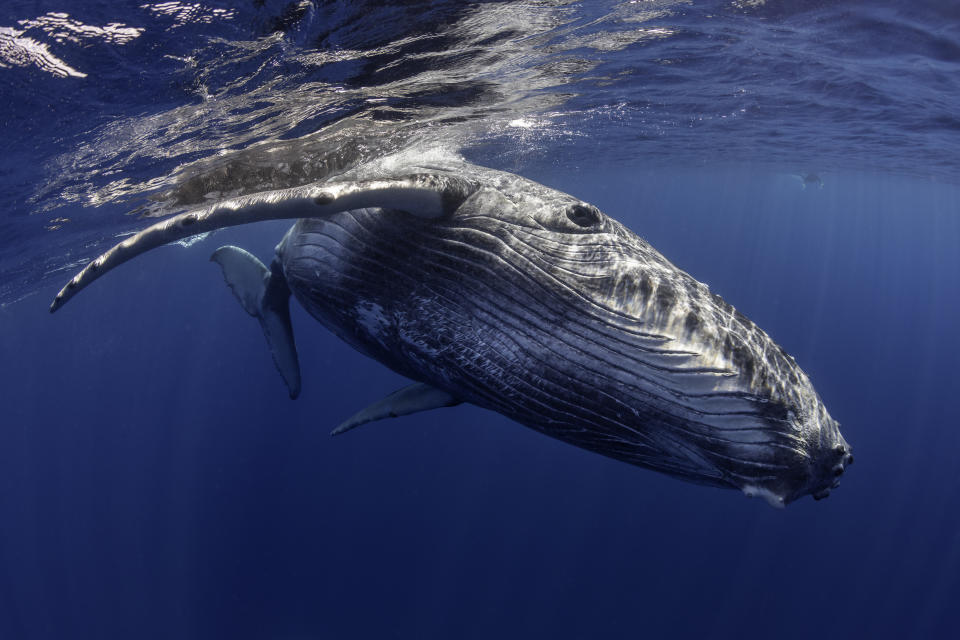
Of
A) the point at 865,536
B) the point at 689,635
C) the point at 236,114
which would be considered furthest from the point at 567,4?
the point at 865,536

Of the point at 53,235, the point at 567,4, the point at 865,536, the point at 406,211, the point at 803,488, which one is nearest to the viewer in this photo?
the point at 803,488

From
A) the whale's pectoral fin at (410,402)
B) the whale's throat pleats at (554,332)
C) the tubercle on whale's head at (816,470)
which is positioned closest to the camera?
the tubercle on whale's head at (816,470)

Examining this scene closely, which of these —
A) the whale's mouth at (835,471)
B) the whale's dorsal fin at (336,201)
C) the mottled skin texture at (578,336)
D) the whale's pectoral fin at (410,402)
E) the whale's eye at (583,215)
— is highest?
the whale's dorsal fin at (336,201)

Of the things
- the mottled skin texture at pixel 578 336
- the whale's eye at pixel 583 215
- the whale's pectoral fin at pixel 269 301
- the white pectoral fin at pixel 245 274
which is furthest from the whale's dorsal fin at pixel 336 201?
the white pectoral fin at pixel 245 274

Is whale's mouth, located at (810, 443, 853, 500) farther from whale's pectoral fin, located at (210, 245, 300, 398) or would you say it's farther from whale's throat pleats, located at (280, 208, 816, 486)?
whale's pectoral fin, located at (210, 245, 300, 398)

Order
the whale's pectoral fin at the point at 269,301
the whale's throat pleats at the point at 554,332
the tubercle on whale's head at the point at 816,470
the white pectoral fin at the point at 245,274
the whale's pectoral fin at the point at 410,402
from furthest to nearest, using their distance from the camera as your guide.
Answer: the white pectoral fin at the point at 245,274 → the whale's pectoral fin at the point at 269,301 → the whale's pectoral fin at the point at 410,402 → the whale's throat pleats at the point at 554,332 → the tubercle on whale's head at the point at 816,470

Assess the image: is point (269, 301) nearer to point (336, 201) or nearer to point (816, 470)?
point (336, 201)

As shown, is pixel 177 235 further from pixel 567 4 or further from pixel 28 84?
pixel 567 4

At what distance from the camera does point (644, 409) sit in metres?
2.04

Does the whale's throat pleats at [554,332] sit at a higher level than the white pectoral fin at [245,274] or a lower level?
higher

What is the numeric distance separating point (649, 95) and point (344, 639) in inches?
1443

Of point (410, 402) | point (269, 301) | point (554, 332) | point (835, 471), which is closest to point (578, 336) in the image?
point (554, 332)

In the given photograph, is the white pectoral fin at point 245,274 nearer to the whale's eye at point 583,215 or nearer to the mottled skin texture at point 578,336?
the mottled skin texture at point 578,336

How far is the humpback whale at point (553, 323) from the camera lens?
1.91m
